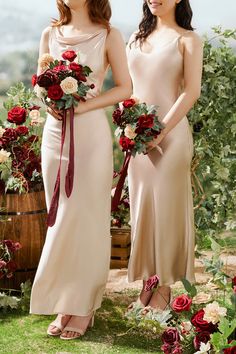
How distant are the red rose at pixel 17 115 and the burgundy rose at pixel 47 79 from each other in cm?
93

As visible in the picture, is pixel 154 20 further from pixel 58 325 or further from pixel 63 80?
pixel 58 325

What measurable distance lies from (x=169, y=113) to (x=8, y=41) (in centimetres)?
482

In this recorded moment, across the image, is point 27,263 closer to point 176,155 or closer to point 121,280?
point 121,280

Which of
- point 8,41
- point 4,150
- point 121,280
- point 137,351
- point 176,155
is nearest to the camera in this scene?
point 137,351

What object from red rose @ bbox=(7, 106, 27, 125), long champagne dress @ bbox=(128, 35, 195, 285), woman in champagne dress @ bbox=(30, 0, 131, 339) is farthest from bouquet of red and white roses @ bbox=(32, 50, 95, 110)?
red rose @ bbox=(7, 106, 27, 125)

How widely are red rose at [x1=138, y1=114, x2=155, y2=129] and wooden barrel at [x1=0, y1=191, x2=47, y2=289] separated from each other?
1095 millimetres

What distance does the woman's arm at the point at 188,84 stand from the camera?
15.4 feet

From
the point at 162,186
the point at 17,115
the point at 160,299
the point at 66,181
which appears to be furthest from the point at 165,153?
the point at 17,115

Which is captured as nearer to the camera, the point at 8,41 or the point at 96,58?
the point at 96,58

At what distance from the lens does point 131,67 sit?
4875mm

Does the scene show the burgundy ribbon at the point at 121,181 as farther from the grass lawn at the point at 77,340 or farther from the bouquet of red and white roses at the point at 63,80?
the grass lawn at the point at 77,340

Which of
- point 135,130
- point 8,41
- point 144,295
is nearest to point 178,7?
point 135,130

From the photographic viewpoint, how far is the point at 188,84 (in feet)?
15.5

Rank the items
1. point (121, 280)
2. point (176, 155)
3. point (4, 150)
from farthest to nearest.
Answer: point (121, 280) < point (4, 150) < point (176, 155)
